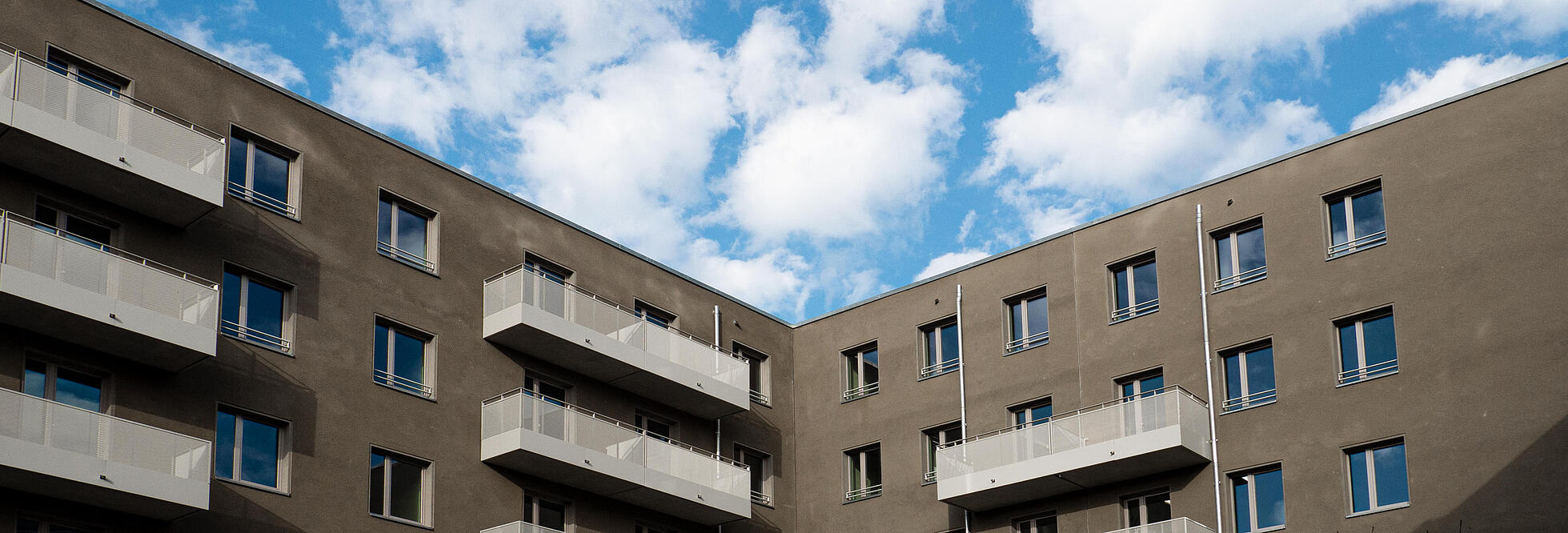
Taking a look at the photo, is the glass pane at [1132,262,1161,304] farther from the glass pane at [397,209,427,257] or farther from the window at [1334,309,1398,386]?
the glass pane at [397,209,427,257]

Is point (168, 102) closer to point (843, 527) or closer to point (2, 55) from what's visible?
point (2, 55)

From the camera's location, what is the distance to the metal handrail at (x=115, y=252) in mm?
24438

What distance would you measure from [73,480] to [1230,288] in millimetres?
22275

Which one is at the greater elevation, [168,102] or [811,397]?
[168,102]

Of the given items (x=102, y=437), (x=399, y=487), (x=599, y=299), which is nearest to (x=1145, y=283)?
(x=599, y=299)

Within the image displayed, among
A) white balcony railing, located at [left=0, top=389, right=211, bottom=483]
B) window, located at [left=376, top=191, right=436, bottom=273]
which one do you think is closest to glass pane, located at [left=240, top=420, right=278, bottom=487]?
white balcony railing, located at [left=0, top=389, right=211, bottom=483]

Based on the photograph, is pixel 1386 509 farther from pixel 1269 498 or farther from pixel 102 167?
pixel 102 167

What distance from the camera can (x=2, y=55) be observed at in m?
24.7

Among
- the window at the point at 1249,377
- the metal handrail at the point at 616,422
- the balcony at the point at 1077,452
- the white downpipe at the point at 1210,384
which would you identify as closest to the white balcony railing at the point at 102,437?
the metal handrail at the point at 616,422

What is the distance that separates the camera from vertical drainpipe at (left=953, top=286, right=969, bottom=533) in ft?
118

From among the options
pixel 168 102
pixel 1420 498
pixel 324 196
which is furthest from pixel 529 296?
pixel 1420 498

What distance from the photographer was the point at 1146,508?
32.6 m

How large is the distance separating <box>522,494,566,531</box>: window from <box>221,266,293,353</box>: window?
638 cm

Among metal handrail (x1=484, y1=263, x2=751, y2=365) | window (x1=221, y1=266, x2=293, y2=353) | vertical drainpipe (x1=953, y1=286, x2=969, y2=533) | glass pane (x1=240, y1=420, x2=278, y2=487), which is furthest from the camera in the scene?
vertical drainpipe (x1=953, y1=286, x2=969, y2=533)
